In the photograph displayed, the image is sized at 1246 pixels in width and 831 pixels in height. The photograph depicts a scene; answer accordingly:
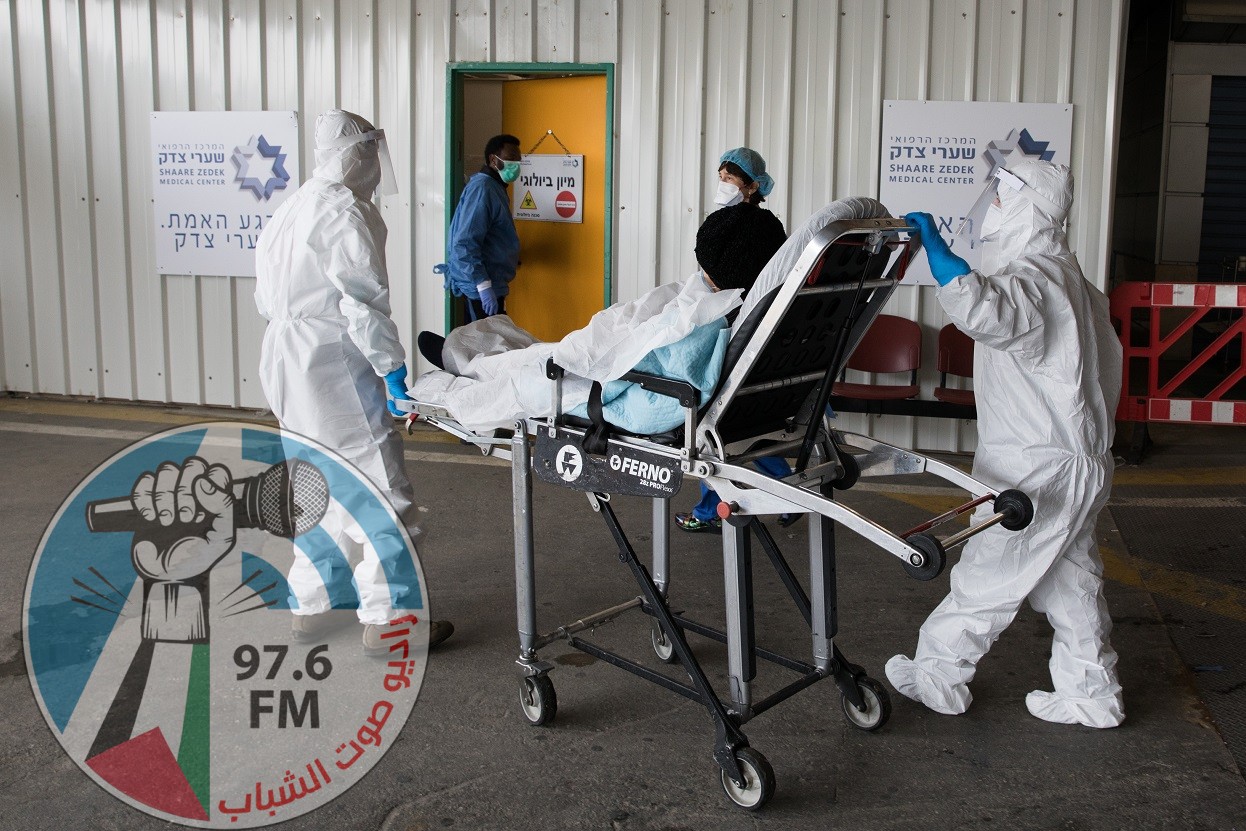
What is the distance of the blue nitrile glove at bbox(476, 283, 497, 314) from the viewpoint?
6.76 m

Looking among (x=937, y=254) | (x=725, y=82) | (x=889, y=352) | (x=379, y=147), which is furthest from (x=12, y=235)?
(x=937, y=254)

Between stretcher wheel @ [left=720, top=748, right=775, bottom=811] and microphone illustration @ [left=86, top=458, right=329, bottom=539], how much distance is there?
174cm

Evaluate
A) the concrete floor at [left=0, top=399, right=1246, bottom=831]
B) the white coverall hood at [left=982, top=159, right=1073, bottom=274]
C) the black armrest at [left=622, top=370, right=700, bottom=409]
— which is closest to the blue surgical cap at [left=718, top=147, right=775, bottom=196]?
the white coverall hood at [left=982, top=159, right=1073, bottom=274]

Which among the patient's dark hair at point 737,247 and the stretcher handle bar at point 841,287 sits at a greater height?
the patient's dark hair at point 737,247

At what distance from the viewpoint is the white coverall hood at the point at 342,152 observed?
3865mm

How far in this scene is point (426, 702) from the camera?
353 cm

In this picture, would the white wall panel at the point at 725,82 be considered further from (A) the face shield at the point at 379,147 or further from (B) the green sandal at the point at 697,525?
(A) the face shield at the point at 379,147

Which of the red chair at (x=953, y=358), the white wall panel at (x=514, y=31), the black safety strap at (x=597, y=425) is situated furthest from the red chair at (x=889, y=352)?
the black safety strap at (x=597, y=425)

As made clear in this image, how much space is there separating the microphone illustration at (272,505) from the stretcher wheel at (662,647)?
123 cm

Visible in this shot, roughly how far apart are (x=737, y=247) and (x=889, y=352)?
3.82 metres

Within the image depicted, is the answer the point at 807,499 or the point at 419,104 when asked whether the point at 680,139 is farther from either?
→ the point at 807,499

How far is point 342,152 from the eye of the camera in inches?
152

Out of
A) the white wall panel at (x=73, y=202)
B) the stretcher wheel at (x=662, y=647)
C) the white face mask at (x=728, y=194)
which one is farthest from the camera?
the white wall panel at (x=73, y=202)

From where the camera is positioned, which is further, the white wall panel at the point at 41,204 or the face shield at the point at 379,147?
the white wall panel at the point at 41,204
